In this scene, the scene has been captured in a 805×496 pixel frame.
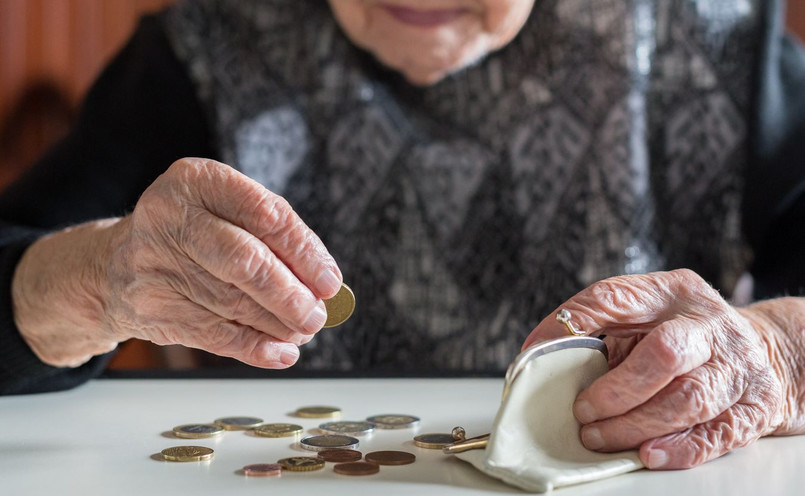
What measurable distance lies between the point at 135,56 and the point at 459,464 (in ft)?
3.67

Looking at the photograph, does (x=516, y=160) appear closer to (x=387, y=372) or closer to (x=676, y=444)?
(x=387, y=372)

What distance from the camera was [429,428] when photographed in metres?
0.83

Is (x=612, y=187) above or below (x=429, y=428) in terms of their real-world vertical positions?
above

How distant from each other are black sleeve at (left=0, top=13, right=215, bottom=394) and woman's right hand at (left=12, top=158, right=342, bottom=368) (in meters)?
0.52

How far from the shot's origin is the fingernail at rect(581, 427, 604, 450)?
69 centimetres

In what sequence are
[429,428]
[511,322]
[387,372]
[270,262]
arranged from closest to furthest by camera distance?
[270,262], [429,428], [387,372], [511,322]

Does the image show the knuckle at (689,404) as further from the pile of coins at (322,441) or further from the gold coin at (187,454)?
the gold coin at (187,454)

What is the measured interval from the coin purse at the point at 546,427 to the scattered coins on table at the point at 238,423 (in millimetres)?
235

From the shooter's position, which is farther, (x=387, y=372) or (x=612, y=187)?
(x=612, y=187)

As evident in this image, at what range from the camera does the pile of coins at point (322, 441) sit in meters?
0.67

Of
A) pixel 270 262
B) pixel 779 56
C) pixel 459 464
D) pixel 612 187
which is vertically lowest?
pixel 459 464

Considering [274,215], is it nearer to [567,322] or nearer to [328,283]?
[328,283]

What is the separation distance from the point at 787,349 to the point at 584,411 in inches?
10.6

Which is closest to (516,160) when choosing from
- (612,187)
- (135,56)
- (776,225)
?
(612,187)
